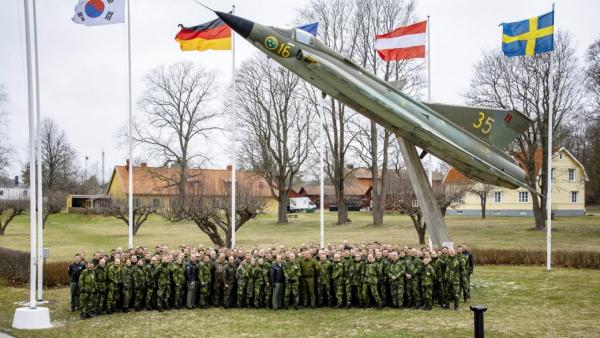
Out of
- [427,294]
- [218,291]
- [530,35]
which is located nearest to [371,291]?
[427,294]

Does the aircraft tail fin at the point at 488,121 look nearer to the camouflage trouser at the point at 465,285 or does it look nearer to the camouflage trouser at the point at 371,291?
the camouflage trouser at the point at 465,285

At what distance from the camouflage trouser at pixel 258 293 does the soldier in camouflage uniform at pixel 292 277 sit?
0.61 meters

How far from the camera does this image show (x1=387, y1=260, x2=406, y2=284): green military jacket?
12641mm

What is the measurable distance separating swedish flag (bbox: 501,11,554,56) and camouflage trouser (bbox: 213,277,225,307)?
10.9 meters

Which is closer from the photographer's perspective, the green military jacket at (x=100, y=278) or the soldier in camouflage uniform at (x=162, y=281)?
the green military jacket at (x=100, y=278)

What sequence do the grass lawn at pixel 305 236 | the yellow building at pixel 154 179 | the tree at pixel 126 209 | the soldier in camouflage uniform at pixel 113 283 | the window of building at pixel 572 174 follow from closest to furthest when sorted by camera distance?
1. the soldier in camouflage uniform at pixel 113 283
2. the grass lawn at pixel 305 236
3. the tree at pixel 126 209
4. the yellow building at pixel 154 179
5. the window of building at pixel 572 174

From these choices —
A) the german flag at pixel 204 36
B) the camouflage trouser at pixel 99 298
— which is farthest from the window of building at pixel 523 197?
the camouflage trouser at pixel 99 298

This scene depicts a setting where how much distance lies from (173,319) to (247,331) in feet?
6.79

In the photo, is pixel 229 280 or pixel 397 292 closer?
pixel 397 292

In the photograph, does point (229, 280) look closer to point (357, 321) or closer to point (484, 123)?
point (357, 321)

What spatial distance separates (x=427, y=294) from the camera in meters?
Answer: 12.7

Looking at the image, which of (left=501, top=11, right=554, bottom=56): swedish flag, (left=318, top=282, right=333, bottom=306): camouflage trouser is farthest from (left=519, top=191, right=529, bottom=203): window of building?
(left=318, top=282, right=333, bottom=306): camouflage trouser

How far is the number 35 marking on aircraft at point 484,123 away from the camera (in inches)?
602

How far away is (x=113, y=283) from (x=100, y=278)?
0.31 meters
